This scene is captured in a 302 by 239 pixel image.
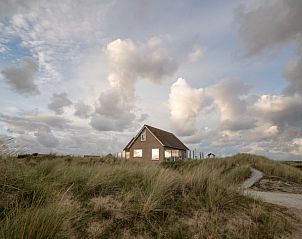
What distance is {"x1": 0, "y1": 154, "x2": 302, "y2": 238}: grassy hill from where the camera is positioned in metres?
4.38

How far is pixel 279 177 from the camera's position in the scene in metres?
21.0

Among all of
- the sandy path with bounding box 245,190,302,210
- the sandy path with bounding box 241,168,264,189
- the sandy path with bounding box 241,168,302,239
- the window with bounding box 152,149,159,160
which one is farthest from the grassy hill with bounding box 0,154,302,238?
the window with bounding box 152,149,159,160

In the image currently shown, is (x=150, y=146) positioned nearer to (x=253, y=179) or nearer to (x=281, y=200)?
(x=253, y=179)

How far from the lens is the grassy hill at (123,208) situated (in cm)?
438

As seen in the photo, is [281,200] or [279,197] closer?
[281,200]

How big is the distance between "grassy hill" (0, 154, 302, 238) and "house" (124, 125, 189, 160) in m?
35.0

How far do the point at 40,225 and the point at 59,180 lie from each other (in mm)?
2834

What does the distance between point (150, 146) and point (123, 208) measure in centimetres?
3844

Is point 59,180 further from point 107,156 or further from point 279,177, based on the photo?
point 279,177

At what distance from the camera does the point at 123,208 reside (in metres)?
5.72

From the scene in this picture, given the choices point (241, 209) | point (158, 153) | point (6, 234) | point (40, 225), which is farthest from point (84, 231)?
point (158, 153)

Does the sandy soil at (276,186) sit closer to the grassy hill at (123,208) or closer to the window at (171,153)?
the grassy hill at (123,208)

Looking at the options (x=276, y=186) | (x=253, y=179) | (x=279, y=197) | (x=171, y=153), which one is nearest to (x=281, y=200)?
(x=279, y=197)

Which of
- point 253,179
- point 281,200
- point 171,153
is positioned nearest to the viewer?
point 281,200
